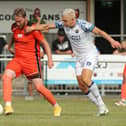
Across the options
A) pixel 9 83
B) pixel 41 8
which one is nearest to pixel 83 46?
pixel 9 83

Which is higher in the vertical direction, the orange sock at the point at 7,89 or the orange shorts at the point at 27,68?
the orange shorts at the point at 27,68

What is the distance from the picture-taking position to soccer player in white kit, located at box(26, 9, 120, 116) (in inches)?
464

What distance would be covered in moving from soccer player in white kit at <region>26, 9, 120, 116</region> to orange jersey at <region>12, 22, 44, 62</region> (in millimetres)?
153

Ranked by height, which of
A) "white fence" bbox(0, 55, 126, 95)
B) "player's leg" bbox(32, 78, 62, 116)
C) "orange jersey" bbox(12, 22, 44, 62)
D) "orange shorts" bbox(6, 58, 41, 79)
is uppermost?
"orange jersey" bbox(12, 22, 44, 62)

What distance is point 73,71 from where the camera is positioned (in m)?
19.2

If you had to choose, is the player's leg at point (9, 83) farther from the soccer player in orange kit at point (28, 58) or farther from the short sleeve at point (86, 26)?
the short sleeve at point (86, 26)

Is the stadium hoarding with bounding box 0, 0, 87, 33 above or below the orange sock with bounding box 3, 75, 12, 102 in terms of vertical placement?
above

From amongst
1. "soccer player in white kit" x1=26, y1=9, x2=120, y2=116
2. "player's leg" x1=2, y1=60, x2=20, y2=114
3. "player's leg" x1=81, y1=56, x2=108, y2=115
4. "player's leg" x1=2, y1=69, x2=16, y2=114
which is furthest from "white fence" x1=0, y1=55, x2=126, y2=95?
"player's leg" x1=2, y1=69, x2=16, y2=114

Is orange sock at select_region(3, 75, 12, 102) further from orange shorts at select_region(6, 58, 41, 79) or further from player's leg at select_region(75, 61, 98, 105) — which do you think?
player's leg at select_region(75, 61, 98, 105)

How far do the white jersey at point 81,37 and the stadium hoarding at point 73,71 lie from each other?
22.2 feet

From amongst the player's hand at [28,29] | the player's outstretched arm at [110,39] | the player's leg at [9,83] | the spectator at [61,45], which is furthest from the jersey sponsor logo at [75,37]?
the spectator at [61,45]

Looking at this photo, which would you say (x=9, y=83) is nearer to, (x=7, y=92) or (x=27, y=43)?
(x=7, y=92)

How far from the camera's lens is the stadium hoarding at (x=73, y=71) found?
19125 millimetres

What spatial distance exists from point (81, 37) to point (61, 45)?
8.13 m
